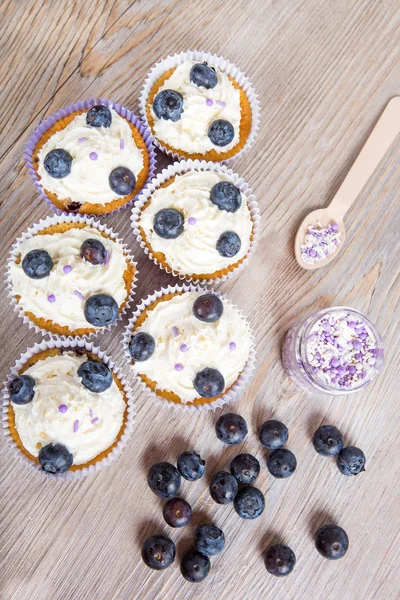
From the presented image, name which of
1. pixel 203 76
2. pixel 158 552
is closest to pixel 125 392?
pixel 158 552

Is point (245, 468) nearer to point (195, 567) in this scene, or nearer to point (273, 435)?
point (273, 435)

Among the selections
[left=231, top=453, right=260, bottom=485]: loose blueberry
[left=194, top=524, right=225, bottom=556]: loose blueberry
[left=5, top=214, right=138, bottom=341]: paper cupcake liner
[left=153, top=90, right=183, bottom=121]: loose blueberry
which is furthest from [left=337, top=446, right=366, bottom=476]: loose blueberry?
[left=153, top=90, right=183, bottom=121]: loose blueberry

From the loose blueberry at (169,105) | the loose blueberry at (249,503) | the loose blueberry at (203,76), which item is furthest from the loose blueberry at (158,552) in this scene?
the loose blueberry at (203,76)

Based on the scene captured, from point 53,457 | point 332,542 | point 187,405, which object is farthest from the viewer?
point 332,542

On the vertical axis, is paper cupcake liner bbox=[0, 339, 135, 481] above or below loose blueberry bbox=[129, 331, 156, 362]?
below

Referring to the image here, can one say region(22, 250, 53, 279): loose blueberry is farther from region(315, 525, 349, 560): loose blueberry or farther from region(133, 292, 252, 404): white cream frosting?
region(315, 525, 349, 560): loose blueberry

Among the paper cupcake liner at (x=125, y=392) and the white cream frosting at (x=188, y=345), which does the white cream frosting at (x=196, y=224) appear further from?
the paper cupcake liner at (x=125, y=392)
